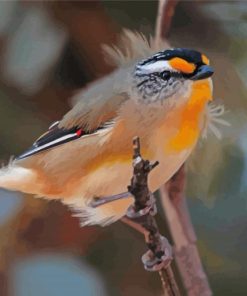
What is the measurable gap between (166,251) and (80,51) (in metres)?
0.28

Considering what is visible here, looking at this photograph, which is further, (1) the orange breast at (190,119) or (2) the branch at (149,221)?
(1) the orange breast at (190,119)

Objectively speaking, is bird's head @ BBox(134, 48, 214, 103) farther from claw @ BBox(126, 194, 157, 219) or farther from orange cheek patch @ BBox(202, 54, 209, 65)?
claw @ BBox(126, 194, 157, 219)

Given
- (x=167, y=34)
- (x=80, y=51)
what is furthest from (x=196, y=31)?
(x=80, y=51)

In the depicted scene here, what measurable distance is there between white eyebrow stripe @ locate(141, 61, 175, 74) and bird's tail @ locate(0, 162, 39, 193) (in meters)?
0.19

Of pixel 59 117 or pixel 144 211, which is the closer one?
pixel 144 211

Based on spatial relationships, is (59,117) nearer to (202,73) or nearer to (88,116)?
(88,116)

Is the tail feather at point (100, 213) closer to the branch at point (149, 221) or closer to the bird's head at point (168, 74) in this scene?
the branch at point (149, 221)

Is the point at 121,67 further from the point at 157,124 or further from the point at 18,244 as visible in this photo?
the point at 18,244

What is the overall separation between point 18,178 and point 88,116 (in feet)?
0.39

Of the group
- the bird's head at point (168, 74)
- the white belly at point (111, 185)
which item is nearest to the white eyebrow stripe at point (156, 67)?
the bird's head at point (168, 74)

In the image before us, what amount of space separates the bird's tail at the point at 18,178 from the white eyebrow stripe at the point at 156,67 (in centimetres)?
19

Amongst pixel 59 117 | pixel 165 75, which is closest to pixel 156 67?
pixel 165 75

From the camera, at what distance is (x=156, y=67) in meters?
0.82

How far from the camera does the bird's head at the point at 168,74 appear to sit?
0.81 metres
